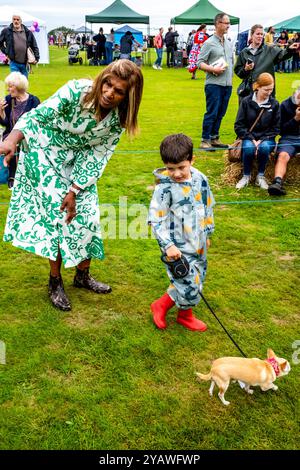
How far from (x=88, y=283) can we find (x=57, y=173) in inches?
39.9

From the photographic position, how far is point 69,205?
122 inches

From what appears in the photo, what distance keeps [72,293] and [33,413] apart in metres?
1.30

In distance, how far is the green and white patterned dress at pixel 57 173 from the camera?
9.64 feet

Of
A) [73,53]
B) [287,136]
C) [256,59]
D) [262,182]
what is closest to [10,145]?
[262,182]

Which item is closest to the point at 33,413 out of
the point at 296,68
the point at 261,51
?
the point at 261,51

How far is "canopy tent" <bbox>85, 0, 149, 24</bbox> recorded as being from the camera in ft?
81.9

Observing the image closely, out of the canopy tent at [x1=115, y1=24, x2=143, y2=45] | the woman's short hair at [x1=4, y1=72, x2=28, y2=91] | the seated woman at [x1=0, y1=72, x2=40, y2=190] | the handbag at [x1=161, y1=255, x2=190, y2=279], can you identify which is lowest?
the handbag at [x1=161, y1=255, x2=190, y2=279]

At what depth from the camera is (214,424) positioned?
242cm

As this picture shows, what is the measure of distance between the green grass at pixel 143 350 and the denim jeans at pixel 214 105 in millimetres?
2839

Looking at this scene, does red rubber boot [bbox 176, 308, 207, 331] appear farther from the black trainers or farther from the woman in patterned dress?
the black trainers

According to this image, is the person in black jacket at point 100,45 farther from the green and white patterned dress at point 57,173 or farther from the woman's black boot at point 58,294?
the woman's black boot at point 58,294

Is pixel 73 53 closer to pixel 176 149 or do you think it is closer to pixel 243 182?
pixel 243 182

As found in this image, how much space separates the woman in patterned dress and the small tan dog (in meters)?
1.30

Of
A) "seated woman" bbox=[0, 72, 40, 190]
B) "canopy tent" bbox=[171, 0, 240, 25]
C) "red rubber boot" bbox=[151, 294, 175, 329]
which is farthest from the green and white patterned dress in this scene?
"canopy tent" bbox=[171, 0, 240, 25]
